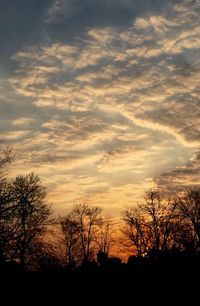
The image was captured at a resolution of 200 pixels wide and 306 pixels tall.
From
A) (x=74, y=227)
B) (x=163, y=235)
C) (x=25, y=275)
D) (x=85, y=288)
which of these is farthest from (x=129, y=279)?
(x=74, y=227)

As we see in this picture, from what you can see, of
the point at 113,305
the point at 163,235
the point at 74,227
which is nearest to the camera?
the point at 113,305

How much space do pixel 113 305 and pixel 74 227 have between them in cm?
5022

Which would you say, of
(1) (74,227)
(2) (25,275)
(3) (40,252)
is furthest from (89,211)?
(2) (25,275)

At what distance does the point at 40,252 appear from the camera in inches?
1389

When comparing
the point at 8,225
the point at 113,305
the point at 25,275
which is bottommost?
the point at 113,305

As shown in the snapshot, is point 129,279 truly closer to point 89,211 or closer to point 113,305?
point 113,305

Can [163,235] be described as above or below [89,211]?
below

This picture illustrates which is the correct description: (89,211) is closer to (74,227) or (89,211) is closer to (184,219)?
(74,227)

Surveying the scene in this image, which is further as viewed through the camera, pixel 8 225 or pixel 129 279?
pixel 8 225

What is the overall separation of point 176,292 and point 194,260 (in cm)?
291

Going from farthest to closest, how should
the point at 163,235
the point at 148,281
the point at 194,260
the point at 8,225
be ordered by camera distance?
the point at 163,235 < the point at 8,225 < the point at 194,260 < the point at 148,281

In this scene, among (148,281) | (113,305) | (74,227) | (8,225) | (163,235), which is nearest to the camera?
(113,305)

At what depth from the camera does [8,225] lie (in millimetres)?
31047

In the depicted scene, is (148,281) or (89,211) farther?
(89,211)
